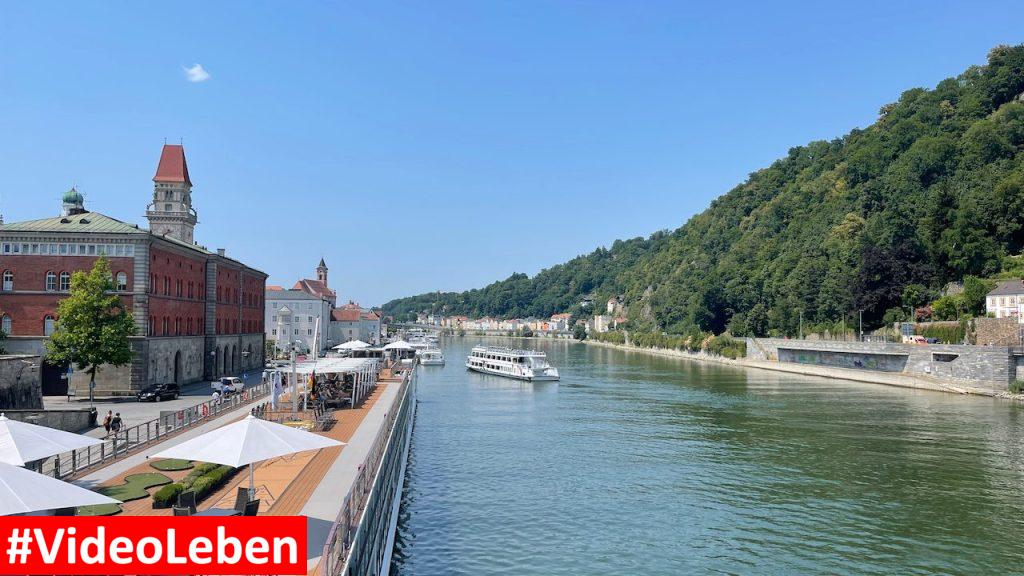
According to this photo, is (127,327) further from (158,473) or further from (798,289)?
(798,289)

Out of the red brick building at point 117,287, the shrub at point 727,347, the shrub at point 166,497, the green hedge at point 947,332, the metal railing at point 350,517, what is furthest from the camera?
the shrub at point 727,347

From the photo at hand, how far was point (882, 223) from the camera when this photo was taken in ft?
347

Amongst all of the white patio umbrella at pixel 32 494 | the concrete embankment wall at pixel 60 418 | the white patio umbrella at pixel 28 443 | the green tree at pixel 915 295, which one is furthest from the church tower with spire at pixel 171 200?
the green tree at pixel 915 295

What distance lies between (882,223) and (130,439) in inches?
4185

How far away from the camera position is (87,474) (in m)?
22.2

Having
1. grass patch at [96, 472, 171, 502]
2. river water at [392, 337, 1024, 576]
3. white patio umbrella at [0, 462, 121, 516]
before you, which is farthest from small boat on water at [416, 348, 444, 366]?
white patio umbrella at [0, 462, 121, 516]

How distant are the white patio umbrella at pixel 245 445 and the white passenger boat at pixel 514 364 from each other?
66.7 meters

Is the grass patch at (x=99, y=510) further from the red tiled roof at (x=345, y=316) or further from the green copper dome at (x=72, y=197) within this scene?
the red tiled roof at (x=345, y=316)

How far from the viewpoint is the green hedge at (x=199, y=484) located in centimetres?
1802

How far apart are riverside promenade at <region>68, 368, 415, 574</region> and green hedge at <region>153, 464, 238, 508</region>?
188mm

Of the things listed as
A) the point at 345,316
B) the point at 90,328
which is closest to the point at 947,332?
the point at 90,328

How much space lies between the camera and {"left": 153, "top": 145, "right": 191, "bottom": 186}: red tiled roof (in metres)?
83.9

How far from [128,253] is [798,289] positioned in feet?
319

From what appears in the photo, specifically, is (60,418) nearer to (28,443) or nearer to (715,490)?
(28,443)
